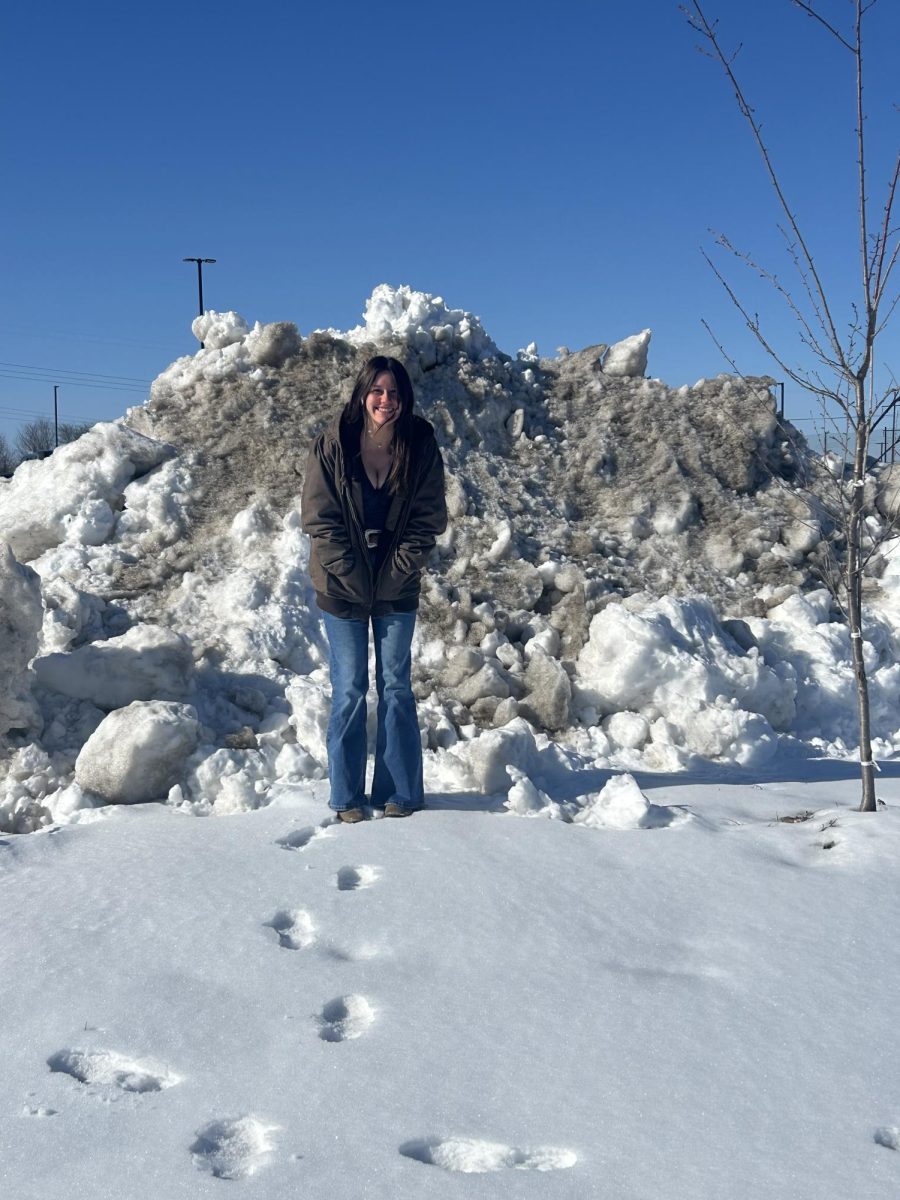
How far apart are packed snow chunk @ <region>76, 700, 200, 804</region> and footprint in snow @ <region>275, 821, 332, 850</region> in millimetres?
821

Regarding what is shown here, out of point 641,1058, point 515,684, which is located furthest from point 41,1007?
point 515,684

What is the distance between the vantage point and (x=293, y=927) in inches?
135

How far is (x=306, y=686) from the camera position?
5539 mm

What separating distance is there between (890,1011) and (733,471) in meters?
6.24

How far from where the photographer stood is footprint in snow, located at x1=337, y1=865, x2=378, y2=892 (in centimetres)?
372

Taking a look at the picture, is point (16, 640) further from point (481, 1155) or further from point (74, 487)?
point (481, 1155)

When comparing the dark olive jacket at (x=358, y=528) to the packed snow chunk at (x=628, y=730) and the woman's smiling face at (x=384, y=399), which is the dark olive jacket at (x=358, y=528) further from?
the packed snow chunk at (x=628, y=730)

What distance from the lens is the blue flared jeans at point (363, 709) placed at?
437 cm

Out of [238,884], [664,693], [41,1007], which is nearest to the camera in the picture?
[41,1007]

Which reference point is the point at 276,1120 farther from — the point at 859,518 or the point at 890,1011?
the point at 859,518

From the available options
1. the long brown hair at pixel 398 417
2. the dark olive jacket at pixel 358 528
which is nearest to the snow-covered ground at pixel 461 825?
the dark olive jacket at pixel 358 528

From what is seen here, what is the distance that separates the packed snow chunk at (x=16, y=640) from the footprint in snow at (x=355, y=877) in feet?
6.81

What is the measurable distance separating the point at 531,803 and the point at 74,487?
4413mm

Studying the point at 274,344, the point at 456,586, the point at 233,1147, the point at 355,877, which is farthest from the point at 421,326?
the point at 233,1147
